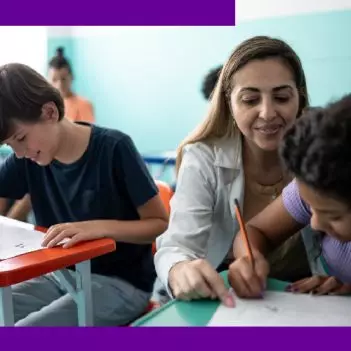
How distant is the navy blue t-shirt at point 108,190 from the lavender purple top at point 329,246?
0.51m

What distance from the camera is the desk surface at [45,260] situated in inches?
38.0

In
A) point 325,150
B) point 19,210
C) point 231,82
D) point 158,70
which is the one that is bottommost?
point 19,210

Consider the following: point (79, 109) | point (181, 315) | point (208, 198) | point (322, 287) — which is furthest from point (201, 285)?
point (79, 109)

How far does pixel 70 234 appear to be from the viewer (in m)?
1.14

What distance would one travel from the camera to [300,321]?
694 mm

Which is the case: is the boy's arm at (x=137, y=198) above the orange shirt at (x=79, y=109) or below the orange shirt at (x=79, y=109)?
below

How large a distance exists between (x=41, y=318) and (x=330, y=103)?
0.88m

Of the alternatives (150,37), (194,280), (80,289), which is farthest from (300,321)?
(150,37)

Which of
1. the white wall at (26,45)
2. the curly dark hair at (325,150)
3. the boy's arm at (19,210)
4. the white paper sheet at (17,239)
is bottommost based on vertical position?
the boy's arm at (19,210)

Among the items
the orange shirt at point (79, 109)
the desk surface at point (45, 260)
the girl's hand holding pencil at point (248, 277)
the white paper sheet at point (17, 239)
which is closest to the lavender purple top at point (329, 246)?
the girl's hand holding pencil at point (248, 277)

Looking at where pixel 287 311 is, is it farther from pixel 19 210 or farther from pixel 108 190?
pixel 19 210

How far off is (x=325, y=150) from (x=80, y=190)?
34.8 inches

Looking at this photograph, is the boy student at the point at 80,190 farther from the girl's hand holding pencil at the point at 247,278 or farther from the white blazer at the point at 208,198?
the girl's hand holding pencil at the point at 247,278

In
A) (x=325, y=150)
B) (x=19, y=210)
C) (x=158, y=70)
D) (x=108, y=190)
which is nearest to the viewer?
(x=325, y=150)
